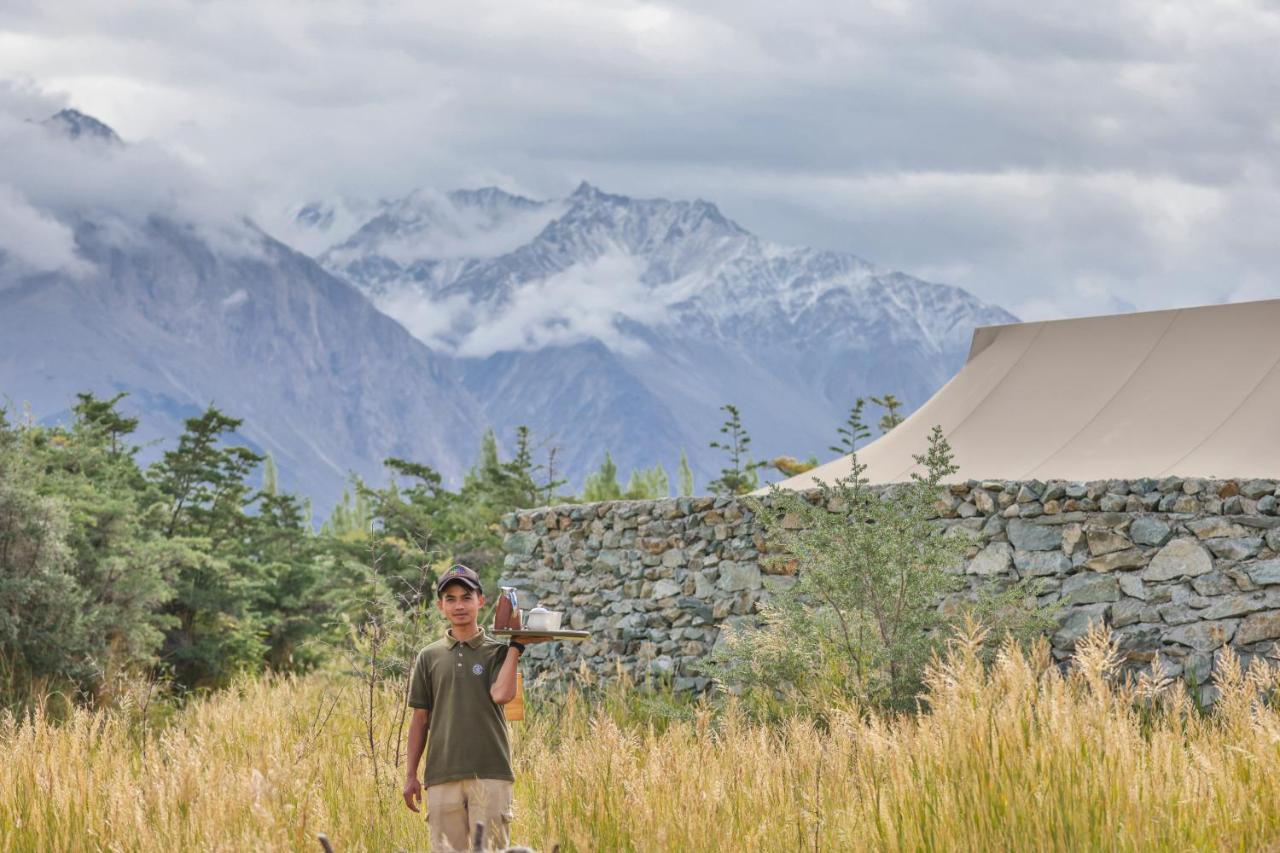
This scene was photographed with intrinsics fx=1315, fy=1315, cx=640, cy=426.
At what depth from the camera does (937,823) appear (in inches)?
176

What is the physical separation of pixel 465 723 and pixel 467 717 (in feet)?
0.08

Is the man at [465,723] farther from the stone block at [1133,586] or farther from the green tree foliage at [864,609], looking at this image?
the stone block at [1133,586]

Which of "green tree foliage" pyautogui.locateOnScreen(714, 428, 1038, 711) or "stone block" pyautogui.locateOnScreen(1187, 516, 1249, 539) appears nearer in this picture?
"green tree foliage" pyautogui.locateOnScreen(714, 428, 1038, 711)

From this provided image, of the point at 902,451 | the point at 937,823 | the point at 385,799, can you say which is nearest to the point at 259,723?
the point at 385,799

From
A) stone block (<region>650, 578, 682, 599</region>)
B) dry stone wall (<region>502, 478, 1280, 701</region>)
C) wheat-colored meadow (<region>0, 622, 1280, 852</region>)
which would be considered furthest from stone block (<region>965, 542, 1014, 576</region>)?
wheat-colored meadow (<region>0, 622, 1280, 852</region>)

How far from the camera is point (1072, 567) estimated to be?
10484mm

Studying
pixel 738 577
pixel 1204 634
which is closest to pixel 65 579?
pixel 738 577

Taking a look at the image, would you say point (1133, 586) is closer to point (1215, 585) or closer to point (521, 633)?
point (1215, 585)

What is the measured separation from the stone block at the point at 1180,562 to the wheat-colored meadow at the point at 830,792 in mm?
3561

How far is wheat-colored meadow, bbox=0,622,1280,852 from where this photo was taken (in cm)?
434

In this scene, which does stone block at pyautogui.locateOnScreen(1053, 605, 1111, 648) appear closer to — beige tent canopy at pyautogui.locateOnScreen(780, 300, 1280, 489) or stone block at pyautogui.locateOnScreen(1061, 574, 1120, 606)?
stone block at pyautogui.locateOnScreen(1061, 574, 1120, 606)

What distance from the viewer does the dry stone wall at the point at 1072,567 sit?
990cm

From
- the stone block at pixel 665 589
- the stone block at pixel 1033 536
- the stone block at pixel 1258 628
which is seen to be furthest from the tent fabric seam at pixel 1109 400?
the stone block at pixel 665 589

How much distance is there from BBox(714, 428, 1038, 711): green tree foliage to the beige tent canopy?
2.39 m
